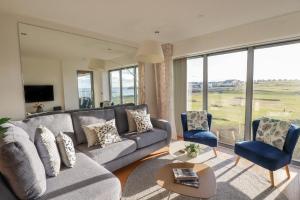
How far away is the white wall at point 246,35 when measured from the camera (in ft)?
8.13

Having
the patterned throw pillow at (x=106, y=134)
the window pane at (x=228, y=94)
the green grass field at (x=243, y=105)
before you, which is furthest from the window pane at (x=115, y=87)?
the window pane at (x=228, y=94)

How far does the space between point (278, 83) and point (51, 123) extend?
12.1ft

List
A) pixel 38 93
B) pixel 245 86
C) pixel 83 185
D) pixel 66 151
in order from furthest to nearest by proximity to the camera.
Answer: pixel 245 86 < pixel 38 93 < pixel 66 151 < pixel 83 185

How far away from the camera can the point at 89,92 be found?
3.17 m

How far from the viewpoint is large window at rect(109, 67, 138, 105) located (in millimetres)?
3654

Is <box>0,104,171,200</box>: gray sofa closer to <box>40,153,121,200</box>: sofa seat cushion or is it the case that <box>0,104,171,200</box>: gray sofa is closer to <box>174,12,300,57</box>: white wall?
<box>40,153,121,200</box>: sofa seat cushion

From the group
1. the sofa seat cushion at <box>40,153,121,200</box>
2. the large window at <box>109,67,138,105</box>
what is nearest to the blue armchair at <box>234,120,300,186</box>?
the sofa seat cushion at <box>40,153,121,200</box>

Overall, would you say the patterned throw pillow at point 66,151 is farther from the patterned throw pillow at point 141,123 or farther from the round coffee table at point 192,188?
the patterned throw pillow at point 141,123

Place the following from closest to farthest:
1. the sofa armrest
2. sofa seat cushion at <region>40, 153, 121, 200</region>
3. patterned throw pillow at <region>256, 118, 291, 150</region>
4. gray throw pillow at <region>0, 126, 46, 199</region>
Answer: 1. gray throw pillow at <region>0, 126, 46, 199</region>
2. sofa seat cushion at <region>40, 153, 121, 200</region>
3. patterned throw pillow at <region>256, 118, 291, 150</region>
4. the sofa armrest

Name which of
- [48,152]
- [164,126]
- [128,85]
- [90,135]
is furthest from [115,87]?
[48,152]

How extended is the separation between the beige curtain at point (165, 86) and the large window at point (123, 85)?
59 centimetres

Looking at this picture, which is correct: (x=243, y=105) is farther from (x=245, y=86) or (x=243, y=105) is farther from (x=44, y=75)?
(x=44, y=75)

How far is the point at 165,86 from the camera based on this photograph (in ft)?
13.4

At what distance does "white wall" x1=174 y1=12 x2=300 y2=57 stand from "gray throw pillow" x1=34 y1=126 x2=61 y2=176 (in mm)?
3176
